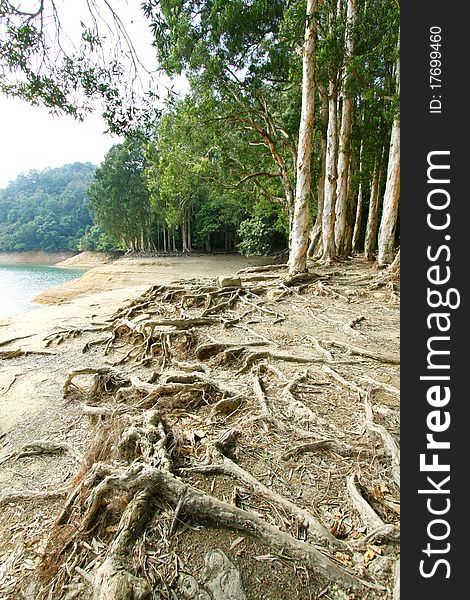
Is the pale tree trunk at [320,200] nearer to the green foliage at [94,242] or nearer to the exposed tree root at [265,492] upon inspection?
the exposed tree root at [265,492]

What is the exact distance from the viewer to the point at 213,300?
23.2 feet

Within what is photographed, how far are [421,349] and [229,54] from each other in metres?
12.4

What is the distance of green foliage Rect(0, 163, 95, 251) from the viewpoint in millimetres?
53188

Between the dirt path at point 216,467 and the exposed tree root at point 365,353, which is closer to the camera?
the dirt path at point 216,467

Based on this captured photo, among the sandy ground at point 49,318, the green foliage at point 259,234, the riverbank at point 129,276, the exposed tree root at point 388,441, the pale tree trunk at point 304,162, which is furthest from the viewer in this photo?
the green foliage at point 259,234

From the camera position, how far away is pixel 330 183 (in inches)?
417

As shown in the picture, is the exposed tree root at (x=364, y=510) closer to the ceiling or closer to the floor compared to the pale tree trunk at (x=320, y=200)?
closer to the floor

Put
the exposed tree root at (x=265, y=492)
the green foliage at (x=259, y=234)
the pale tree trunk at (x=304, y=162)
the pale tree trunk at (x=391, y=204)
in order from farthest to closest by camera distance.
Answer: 1. the green foliage at (x=259, y=234)
2. the pale tree trunk at (x=391, y=204)
3. the pale tree trunk at (x=304, y=162)
4. the exposed tree root at (x=265, y=492)

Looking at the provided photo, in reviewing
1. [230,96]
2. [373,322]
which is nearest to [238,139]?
[230,96]

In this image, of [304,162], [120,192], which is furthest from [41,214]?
[304,162]

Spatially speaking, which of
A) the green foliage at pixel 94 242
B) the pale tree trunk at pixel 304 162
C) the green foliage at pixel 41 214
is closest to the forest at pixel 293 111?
the pale tree trunk at pixel 304 162

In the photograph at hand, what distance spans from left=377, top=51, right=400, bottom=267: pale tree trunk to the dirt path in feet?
15.4

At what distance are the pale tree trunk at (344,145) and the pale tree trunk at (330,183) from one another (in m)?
0.50

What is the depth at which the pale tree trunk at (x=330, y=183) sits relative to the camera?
1042 centimetres
